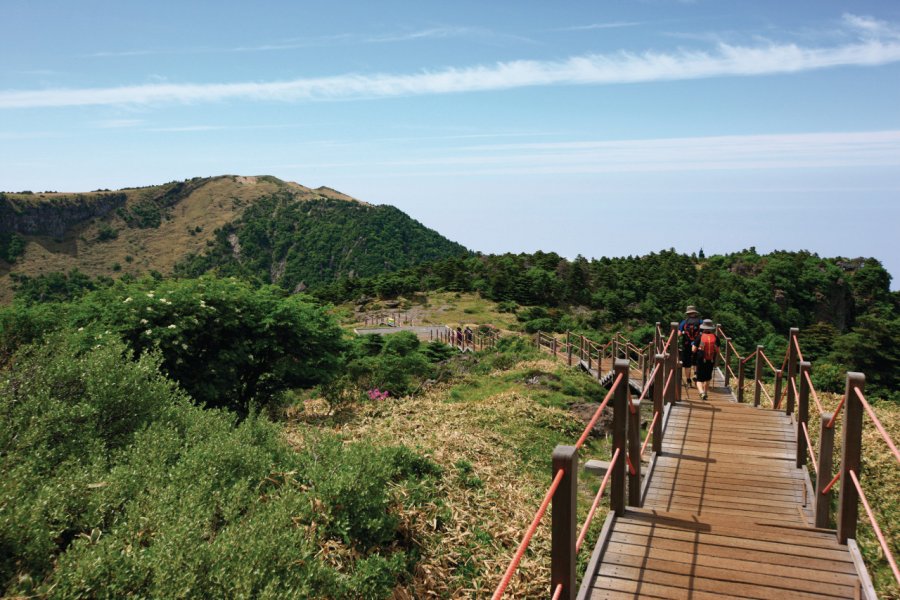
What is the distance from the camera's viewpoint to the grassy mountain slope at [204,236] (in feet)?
353

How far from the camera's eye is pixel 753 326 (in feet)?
160

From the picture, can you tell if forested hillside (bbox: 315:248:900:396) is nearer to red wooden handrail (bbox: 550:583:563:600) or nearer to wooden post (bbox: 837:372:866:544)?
wooden post (bbox: 837:372:866:544)

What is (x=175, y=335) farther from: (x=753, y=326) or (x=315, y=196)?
(x=315, y=196)

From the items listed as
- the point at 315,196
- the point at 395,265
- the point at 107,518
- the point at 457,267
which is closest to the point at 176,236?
the point at 315,196

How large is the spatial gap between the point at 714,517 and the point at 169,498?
522cm

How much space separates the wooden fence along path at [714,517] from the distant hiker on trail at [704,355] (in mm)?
2640

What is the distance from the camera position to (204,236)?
12644cm

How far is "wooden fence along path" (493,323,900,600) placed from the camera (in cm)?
416

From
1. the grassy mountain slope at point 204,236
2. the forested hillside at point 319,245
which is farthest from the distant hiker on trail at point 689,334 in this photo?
the grassy mountain slope at point 204,236

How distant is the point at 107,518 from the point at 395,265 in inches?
3861

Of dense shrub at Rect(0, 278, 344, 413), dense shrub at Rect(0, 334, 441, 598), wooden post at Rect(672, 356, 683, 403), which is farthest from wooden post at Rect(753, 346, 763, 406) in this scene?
dense shrub at Rect(0, 278, 344, 413)

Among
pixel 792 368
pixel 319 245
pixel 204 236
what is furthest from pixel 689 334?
pixel 204 236

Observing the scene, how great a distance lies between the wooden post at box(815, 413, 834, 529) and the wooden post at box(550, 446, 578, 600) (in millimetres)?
2914

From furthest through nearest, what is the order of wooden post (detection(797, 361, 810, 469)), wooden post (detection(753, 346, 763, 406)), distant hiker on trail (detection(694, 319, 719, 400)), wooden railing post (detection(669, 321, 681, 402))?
wooden post (detection(753, 346, 763, 406))
distant hiker on trail (detection(694, 319, 719, 400))
wooden railing post (detection(669, 321, 681, 402))
wooden post (detection(797, 361, 810, 469))
